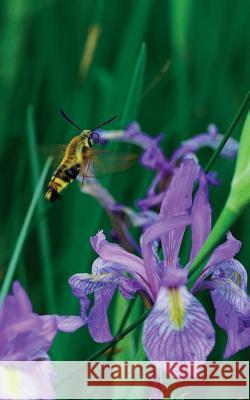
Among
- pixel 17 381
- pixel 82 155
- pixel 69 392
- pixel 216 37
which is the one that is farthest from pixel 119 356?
pixel 216 37

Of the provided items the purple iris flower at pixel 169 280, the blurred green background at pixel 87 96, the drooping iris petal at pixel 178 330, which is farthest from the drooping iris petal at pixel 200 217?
the blurred green background at pixel 87 96

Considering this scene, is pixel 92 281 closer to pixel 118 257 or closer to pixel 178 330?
pixel 118 257

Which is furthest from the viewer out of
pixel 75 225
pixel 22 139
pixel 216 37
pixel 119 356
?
pixel 216 37

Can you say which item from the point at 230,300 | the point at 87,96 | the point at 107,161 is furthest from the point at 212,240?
the point at 87,96

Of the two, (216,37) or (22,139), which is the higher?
(216,37)

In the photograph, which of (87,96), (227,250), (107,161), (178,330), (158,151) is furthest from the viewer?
(87,96)

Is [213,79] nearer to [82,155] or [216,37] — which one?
[216,37]

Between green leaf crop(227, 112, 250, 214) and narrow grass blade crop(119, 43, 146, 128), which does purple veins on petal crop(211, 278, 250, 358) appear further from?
narrow grass blade crop(119, 43, 146, 128)

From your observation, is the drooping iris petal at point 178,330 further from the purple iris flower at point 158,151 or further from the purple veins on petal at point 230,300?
the purple iris flower at point 158,151
